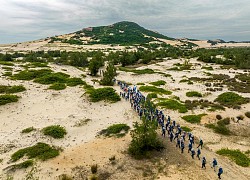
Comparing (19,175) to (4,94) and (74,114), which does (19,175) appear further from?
(4,94)

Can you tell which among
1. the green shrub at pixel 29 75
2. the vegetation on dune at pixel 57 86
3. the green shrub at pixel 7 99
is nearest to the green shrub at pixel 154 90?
the vegetation on dune at pixel 57 86

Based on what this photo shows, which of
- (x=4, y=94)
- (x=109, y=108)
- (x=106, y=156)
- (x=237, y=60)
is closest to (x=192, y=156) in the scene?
(x=106, y=156)

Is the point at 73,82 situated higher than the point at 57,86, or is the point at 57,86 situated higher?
the point at 73,82

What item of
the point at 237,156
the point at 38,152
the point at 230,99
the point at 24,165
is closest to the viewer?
the point at 24,165

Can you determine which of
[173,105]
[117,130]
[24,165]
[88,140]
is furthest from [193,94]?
[24,165]

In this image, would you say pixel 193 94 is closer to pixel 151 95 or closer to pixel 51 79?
pixel 151 95

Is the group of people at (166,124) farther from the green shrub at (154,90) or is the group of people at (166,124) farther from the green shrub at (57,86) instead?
the green shrub at (57,86)

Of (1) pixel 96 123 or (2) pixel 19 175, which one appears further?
(1) pixel 96 123
